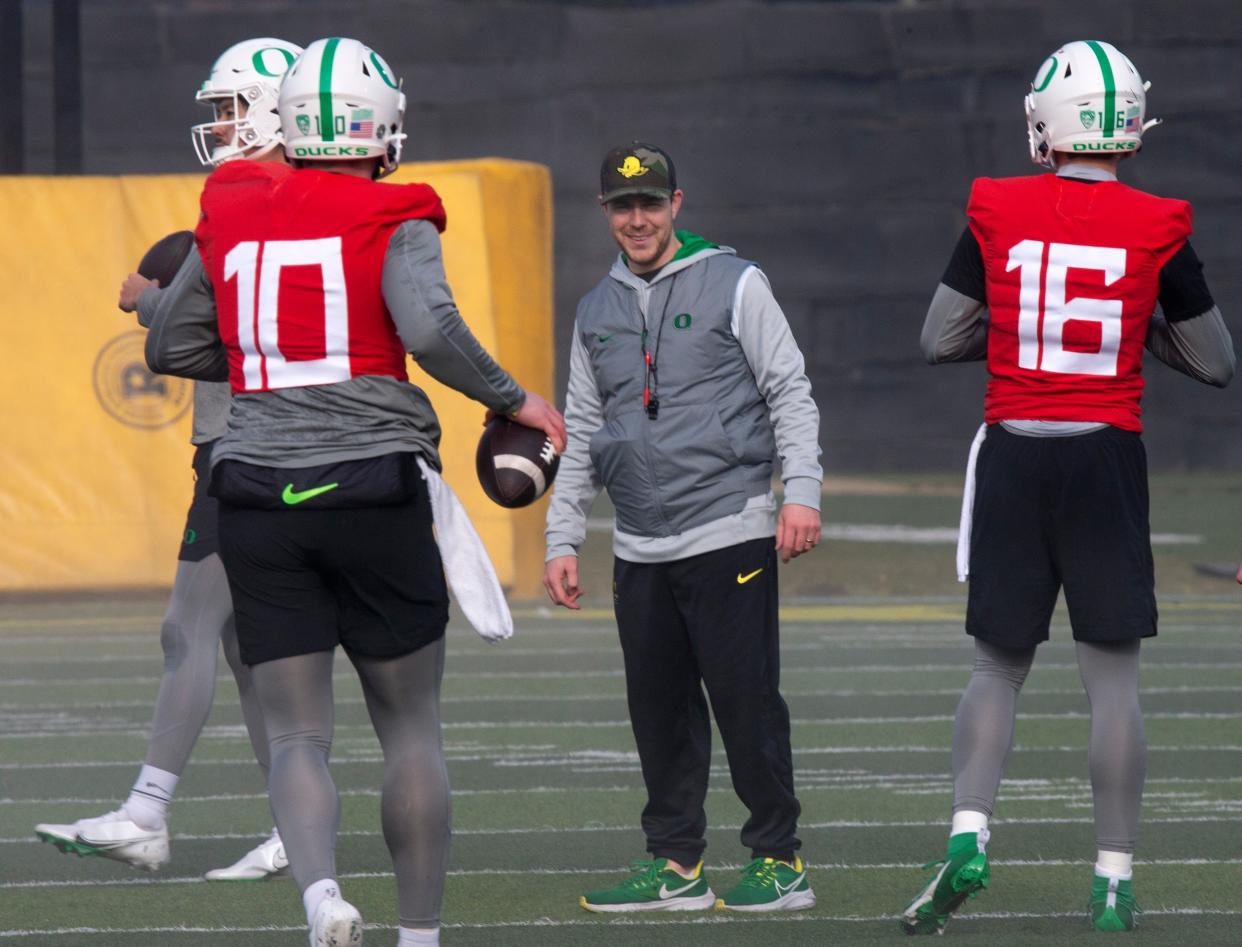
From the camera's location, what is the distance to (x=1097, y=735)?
4.54 m

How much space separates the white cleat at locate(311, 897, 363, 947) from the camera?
3.71 metres

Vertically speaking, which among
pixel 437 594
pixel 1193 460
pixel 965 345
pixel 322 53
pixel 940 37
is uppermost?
pixel 940 37

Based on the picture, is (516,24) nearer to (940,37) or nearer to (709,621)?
(940,37)

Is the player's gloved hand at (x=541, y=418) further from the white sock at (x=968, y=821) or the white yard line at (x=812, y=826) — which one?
the white yard line at (x=812, y=826)

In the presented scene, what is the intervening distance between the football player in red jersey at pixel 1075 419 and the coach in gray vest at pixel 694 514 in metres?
0.43

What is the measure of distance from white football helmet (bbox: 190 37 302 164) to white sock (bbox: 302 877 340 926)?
5.87 ft


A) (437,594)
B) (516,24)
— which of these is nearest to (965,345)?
(437,594)

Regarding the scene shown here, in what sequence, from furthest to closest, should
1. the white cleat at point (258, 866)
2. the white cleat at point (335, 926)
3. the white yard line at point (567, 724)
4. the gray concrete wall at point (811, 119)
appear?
1. the gray concrete wall at point (811, 119)
2. the white yard line at point (567, 724)
3. the white cleat at point (258, 866)
4. the white cleat at point (335, 926)

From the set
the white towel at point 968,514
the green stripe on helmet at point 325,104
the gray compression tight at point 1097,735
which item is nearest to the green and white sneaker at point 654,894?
the gray compression tight at point 1097,735

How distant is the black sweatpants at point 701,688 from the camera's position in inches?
191

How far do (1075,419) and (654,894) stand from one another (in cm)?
142

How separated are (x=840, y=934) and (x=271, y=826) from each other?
2.02m

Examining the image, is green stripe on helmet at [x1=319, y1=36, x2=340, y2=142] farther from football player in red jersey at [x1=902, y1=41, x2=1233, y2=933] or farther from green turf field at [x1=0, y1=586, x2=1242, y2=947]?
green turf field at [x1=0, y1=586, x2=1242, y2=947]

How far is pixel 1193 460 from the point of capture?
19359mm
